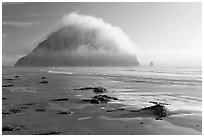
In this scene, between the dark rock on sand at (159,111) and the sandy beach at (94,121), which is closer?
the sandy beach at (94,121)

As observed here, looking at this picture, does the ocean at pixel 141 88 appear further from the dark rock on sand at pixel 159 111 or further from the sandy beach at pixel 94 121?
the sandy beach at pixel 94 121

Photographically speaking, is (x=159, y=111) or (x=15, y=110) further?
(x=15, y=110)

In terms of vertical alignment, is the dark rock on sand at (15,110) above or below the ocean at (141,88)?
below

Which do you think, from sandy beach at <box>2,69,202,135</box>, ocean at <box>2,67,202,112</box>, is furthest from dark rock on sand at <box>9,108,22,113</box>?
ocean at <box>2,67,202,112</box>

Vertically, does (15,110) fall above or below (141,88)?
below

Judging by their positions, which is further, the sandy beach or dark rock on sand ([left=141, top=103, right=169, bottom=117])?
dark rock on sand ([left=141, top=103, right=169, bottom=117])

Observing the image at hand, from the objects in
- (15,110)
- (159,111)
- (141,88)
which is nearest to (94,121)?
(159,111)

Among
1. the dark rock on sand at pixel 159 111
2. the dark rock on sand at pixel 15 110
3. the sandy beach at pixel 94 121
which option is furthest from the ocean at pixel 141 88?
the dark rock on sand at pixel 15 110

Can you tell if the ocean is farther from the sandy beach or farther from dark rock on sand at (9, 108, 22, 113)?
dark rock on sand at (9, 108, 22, 113)

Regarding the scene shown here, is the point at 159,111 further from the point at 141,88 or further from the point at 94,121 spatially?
the point at 141,88

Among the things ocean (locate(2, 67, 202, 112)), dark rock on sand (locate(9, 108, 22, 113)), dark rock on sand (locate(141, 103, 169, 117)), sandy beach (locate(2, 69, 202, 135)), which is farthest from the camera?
ocean (locate(2, 67, 202, 112))

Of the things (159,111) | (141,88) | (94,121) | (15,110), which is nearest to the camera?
(94,121)

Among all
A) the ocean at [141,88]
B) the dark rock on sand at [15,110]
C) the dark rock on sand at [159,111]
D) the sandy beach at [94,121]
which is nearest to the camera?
the sandy beach at [94,121]
